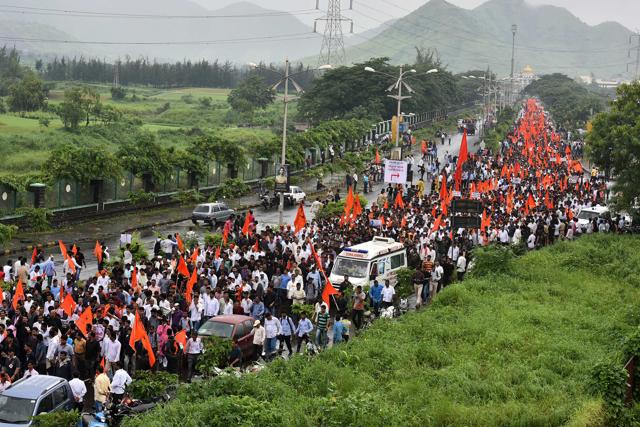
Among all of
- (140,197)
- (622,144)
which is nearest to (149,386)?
(622,144)

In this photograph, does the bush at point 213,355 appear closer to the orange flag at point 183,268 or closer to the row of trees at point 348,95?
the orange flag at point 183,268

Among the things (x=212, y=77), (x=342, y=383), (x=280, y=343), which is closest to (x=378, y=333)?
(x=280, y=343)

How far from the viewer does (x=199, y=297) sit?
19.2 m

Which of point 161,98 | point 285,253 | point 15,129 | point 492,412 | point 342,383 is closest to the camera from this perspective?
point 492,412

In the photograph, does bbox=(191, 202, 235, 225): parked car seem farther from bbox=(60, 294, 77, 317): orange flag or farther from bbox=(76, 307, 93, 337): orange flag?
bbox=(76, 307, 93, 337): orange flag

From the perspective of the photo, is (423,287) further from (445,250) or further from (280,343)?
(280,343)

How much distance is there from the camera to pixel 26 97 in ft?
292

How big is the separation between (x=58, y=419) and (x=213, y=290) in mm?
7772

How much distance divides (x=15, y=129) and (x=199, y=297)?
5794 cm

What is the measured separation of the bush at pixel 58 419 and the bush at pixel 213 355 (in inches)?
140

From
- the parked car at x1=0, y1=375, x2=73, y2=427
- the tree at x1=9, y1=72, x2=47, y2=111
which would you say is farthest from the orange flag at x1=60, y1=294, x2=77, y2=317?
the tree at x1=9, y1=72, x2=47, y2=111

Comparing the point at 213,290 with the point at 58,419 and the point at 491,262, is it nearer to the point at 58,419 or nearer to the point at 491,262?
the point at 58,419

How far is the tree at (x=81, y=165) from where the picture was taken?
35375 mm

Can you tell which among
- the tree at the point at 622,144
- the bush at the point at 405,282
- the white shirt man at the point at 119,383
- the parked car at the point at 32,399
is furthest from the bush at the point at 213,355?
the tree at the point at 622,144
